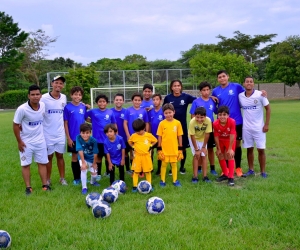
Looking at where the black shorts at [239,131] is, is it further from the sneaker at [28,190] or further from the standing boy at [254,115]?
the sneaker at [28,190]

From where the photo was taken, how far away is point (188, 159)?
7.68m

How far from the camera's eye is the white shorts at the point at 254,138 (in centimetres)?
575

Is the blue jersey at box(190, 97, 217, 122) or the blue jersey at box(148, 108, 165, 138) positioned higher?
the blue jersey at box(190, 97, 217, 122)

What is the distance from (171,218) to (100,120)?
250cm

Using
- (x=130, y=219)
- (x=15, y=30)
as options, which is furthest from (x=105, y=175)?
(x=15, y=30)

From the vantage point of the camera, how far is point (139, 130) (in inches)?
207

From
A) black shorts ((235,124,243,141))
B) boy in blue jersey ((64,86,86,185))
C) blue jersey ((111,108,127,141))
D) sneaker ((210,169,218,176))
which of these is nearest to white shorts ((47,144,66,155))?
boy in blue jersey ((64,86,86,185))

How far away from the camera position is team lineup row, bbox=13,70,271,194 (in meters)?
5.20

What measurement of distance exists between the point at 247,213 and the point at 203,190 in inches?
43.2

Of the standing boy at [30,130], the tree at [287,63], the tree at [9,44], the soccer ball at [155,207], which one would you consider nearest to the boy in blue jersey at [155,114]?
the standing boy at [30,130]

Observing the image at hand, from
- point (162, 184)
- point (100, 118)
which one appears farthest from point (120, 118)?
point (162, 184)

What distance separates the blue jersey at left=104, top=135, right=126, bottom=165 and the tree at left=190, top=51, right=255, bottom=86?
82.5 ft

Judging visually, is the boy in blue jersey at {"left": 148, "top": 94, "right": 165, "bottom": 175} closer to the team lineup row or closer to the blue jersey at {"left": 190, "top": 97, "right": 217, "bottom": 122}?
the team lineup row

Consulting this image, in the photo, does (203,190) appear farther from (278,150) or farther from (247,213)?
(278,150)
